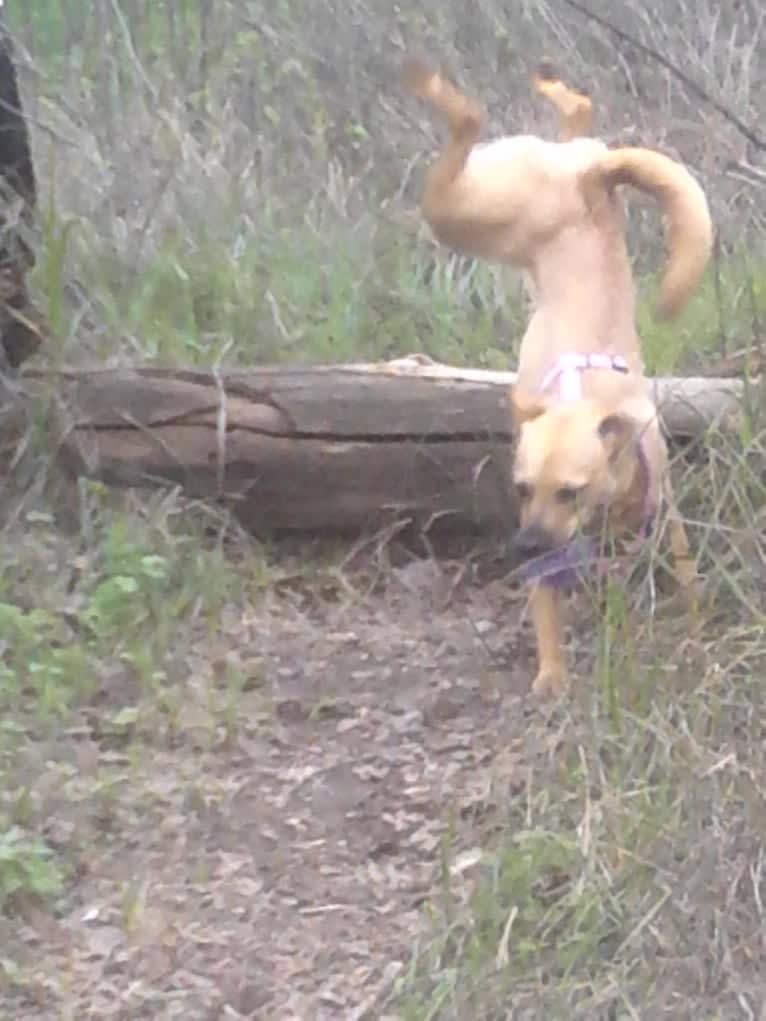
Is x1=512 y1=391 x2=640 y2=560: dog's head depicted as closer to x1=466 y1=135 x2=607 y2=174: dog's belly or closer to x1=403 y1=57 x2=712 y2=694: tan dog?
x1=403 y1=57 x2=712 y2=694: tan dog

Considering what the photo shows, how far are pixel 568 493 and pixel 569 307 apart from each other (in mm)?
528

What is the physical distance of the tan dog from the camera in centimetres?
339

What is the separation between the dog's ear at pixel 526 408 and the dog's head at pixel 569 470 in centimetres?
5

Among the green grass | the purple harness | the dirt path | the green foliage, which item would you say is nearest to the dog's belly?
the green grass

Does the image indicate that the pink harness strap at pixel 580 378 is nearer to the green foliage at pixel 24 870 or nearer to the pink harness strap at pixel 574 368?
the pink harness strap at pixel 574 368

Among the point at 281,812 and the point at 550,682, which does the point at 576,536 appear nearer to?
the point at 550,682

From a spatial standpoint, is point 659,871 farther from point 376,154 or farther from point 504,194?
point 376,154

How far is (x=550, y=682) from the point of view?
3523mm

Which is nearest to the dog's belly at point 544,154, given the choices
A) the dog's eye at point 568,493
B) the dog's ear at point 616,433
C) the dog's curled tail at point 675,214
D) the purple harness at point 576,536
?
the dog's curled tail at point 675,214

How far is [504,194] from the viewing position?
392 cm

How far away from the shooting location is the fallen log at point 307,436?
162 inches

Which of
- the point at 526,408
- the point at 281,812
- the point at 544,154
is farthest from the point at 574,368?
the point at 281,812

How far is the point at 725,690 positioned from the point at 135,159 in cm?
313

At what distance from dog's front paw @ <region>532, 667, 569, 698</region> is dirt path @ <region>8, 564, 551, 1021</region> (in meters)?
0.06
